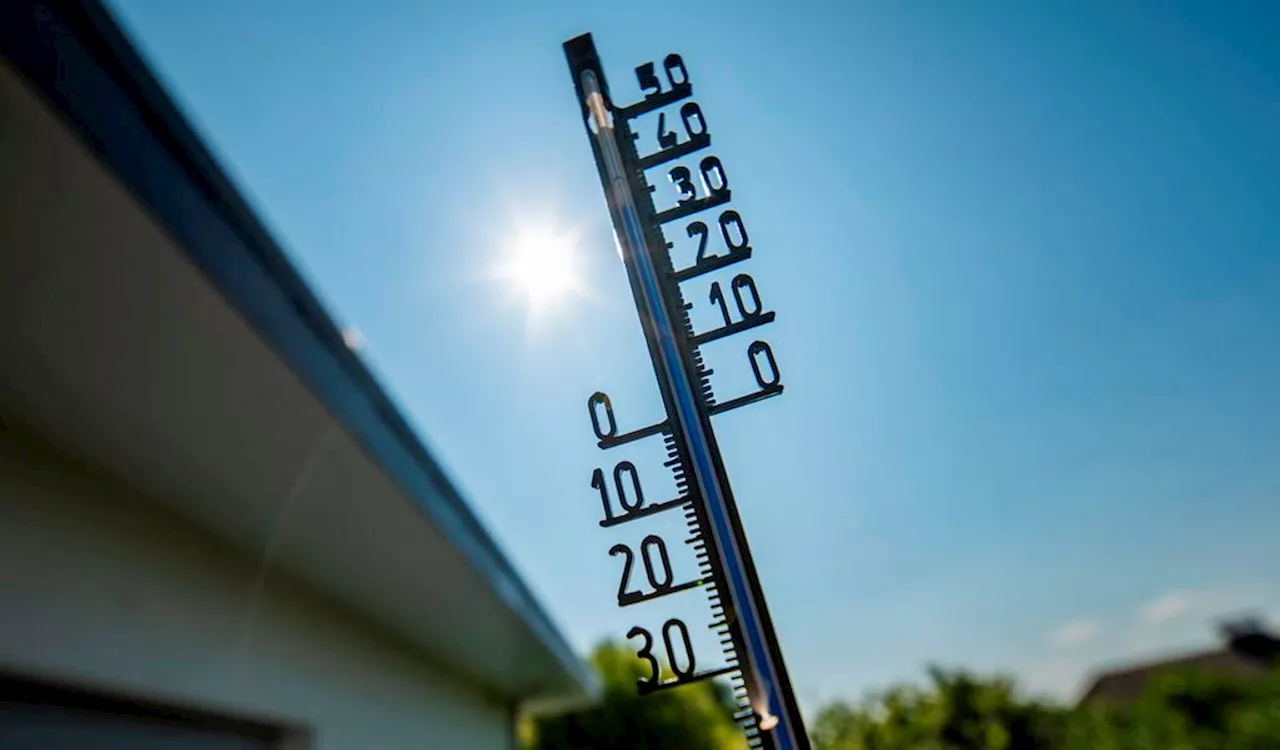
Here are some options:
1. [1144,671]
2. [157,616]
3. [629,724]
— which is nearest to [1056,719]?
[1144,671]

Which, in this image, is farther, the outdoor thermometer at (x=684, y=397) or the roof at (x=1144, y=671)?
the roof at (x=1144, y=671)

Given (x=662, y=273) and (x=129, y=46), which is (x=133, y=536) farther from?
(x=662, y=273)

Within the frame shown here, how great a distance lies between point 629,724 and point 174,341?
8.77m

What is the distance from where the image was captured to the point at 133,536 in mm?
1907

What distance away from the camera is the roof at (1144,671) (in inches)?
769

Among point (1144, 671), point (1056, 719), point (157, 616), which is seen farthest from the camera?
point (1144, 671)

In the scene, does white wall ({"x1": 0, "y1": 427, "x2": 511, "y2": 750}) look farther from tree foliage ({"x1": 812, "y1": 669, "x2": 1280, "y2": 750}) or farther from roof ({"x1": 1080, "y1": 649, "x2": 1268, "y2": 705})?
roof ({"x1": 1080, "y1": 649, "x2": 1268, "y2": 705})

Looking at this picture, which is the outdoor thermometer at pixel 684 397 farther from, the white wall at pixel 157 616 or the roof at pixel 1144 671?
the roof at pixel 1144 671

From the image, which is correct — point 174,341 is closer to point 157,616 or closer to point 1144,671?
point 157,616

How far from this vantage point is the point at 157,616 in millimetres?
1927

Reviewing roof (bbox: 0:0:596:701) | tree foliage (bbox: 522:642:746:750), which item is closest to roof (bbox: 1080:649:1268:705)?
tree foliage (bbox: 522:642:746:750)

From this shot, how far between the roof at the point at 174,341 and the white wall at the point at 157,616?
0.10 metres

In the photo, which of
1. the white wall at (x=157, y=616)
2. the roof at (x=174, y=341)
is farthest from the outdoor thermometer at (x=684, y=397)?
the white wall at (x=157, y=616)

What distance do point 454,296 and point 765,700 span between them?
1.56m
